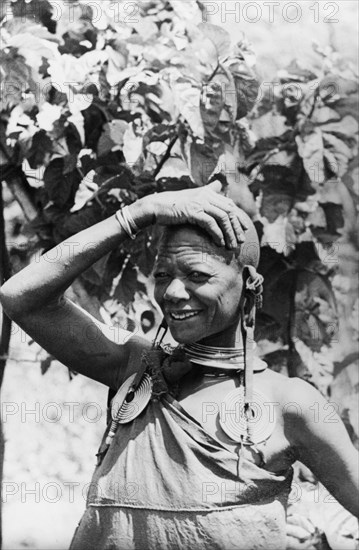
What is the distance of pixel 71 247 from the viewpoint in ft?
8.91

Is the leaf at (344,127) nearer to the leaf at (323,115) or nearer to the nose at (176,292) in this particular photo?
the leaf at (323,115)

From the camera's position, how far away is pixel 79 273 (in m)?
2.73

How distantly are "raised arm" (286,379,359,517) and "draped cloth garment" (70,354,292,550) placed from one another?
79mm

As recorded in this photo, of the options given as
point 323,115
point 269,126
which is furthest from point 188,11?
point 323,115

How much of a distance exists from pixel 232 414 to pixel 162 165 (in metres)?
1.70

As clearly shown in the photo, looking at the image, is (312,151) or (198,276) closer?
(198,276)

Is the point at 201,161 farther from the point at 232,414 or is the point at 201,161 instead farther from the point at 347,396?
the point at 232,414

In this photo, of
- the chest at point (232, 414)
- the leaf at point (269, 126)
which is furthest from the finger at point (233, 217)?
the leaf at point (269, 126)

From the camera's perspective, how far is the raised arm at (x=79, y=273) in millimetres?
2668

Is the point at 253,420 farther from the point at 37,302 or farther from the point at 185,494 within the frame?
the point at 37,302

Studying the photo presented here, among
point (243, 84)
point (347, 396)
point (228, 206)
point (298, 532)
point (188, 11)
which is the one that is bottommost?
point (298, 532)

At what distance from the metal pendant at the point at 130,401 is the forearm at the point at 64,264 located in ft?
0.80

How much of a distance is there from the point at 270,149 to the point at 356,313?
0.64 metres

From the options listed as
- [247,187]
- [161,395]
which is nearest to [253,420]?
[161,395]
